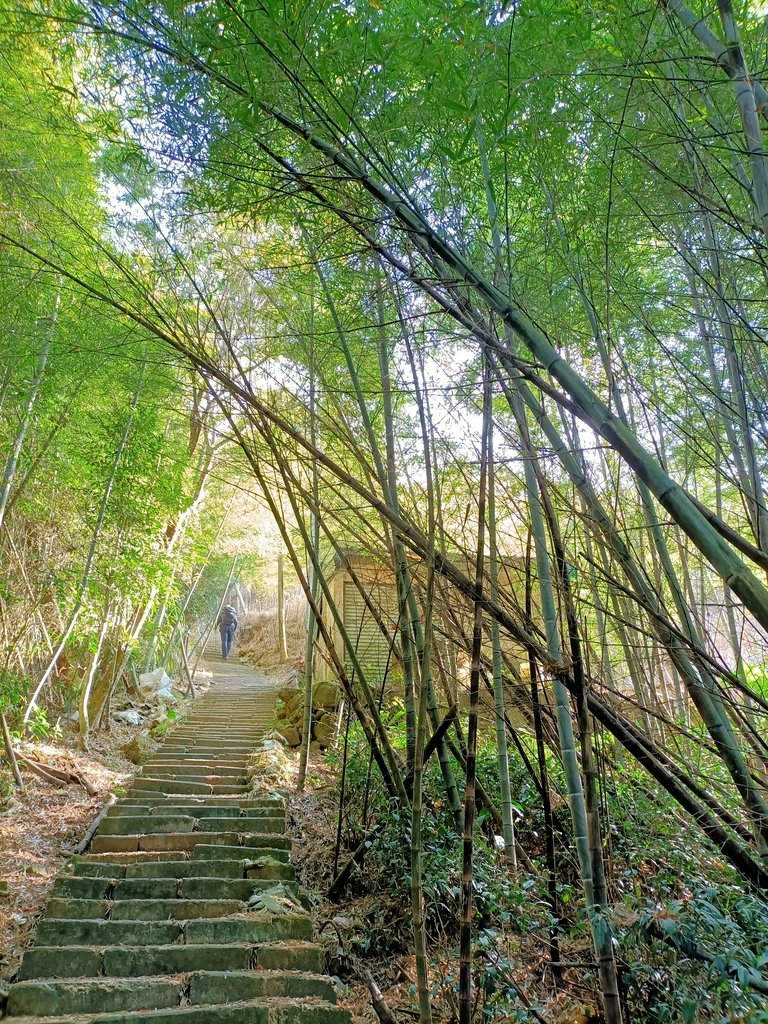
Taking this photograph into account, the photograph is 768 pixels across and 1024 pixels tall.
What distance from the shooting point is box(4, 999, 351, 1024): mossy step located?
2156mm

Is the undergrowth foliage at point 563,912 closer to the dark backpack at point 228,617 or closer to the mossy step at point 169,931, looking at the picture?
the mossy step at point 169,931

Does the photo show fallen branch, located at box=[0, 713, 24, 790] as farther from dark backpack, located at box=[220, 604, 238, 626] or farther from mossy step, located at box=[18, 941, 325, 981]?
dark backpack, located at box=[220, 604, 238, 626]

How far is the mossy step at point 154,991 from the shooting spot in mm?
2293

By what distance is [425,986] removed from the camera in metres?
1.48

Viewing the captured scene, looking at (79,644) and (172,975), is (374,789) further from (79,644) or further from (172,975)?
(79,644)

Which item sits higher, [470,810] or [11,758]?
[470,810]

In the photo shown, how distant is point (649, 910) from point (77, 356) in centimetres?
422

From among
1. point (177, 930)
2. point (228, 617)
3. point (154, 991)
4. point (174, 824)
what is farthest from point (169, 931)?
point (228, 617)

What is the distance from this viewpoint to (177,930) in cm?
277

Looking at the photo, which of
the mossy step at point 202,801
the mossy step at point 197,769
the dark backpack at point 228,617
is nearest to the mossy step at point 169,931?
the mossy step at point 202,801

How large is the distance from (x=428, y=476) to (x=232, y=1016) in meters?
2.17

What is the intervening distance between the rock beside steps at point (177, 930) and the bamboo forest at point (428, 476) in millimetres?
17

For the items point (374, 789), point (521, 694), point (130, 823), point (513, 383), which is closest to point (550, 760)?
point (374, 789)

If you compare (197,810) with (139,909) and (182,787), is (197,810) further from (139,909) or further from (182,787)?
(139,909)
